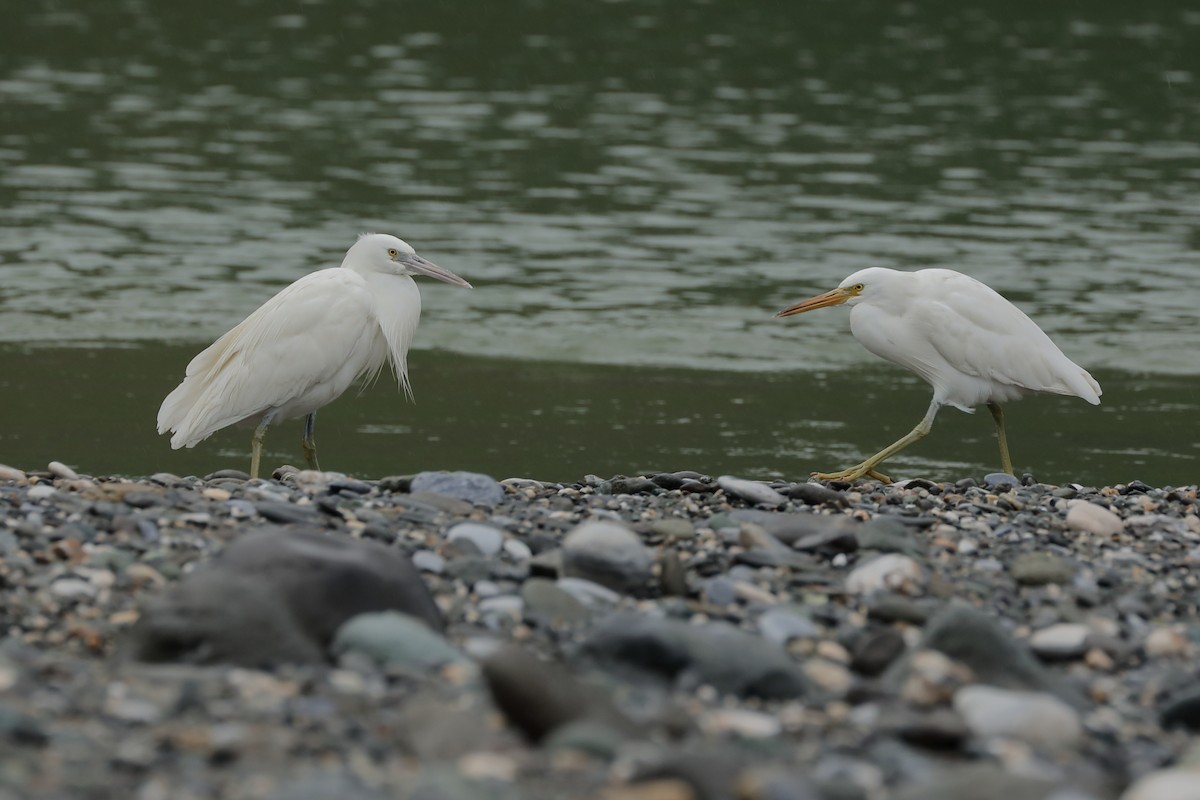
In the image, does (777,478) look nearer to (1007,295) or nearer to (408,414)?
(408,414)

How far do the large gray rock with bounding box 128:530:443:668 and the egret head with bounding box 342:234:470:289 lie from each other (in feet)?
14.5

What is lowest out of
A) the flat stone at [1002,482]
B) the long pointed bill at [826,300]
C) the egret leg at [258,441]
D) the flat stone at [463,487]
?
the egret leg at [258,441]

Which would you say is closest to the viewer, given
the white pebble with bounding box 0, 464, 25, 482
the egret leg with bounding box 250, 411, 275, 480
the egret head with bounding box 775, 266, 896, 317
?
the white pebble with bounding box 0, 464, 25, 482

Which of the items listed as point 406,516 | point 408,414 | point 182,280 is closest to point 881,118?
point 182,280

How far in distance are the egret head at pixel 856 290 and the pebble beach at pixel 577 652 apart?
273 cm

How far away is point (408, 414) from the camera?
1095cm

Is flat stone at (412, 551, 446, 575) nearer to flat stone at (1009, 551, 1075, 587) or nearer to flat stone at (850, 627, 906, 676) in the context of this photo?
flat stone at (850, 627, 906, 676)

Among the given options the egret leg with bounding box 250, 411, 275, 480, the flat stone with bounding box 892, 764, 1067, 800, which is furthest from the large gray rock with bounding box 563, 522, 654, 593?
the egret leg with bounding box 250, 411, 275, 480

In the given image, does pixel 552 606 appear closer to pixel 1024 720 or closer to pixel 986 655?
pixel 986 655

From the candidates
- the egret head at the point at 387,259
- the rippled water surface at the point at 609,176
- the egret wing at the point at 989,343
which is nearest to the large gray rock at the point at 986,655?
the egret wing at the point at 989,343

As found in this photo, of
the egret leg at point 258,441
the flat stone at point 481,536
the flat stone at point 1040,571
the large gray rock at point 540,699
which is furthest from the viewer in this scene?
the egret leg at point 258,441

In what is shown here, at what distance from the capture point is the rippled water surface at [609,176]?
13102 mm

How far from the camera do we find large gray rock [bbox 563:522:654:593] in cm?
541

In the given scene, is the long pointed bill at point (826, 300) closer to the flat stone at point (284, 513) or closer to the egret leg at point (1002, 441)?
the egret leg at point (1002, 441)
